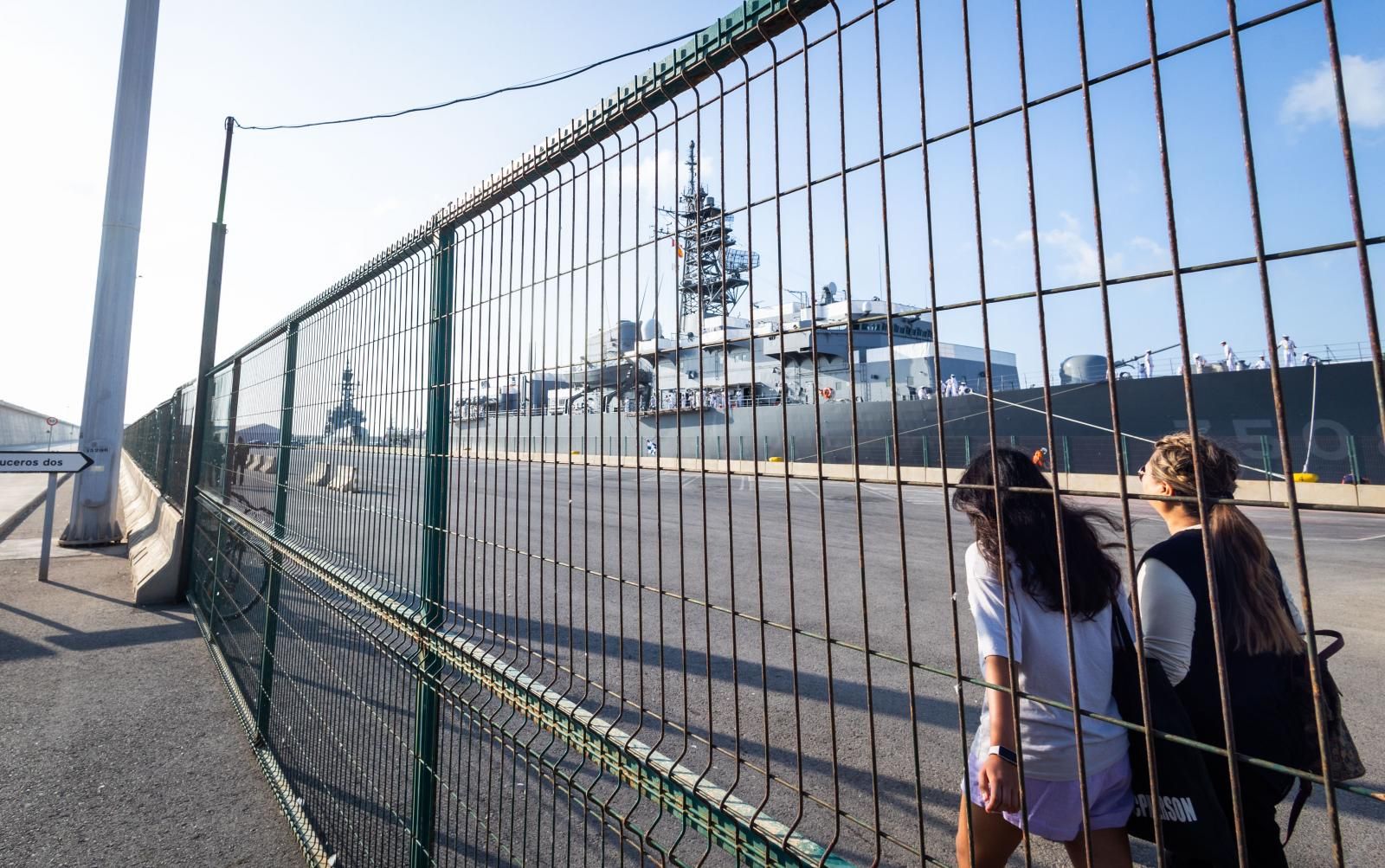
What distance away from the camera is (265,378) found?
5.35 metres

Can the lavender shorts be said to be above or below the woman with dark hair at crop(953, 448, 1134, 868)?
below

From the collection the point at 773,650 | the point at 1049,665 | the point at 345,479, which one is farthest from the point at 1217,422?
the point at 345,479

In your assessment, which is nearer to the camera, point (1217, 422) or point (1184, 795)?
point (1184, 795)

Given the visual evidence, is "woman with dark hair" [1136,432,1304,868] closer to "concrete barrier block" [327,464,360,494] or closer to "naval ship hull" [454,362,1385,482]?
"concrete barrier block" [327,464,360,494]

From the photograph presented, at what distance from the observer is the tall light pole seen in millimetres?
10969

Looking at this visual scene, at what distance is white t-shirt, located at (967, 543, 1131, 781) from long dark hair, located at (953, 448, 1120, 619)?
41mm

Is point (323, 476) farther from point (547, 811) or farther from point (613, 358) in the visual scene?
point (613, 358)

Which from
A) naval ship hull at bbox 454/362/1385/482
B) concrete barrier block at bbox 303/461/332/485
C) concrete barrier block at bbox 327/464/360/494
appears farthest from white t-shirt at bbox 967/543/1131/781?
naval ship hull at bbox 454/362/1385/482

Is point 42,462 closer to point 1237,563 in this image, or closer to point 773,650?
point 773,650

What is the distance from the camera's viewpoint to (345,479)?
3766 millimetres

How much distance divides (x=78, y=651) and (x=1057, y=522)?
25.5 feet

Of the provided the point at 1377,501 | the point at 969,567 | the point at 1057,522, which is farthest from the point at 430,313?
the point at 1377,501

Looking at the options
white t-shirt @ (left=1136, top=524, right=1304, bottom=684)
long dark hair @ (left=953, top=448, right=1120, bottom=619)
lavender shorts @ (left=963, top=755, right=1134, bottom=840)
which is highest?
long dark hair @ (left=953, top=448, right=1120, bottom=619)

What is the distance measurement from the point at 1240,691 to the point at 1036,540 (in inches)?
22.5
